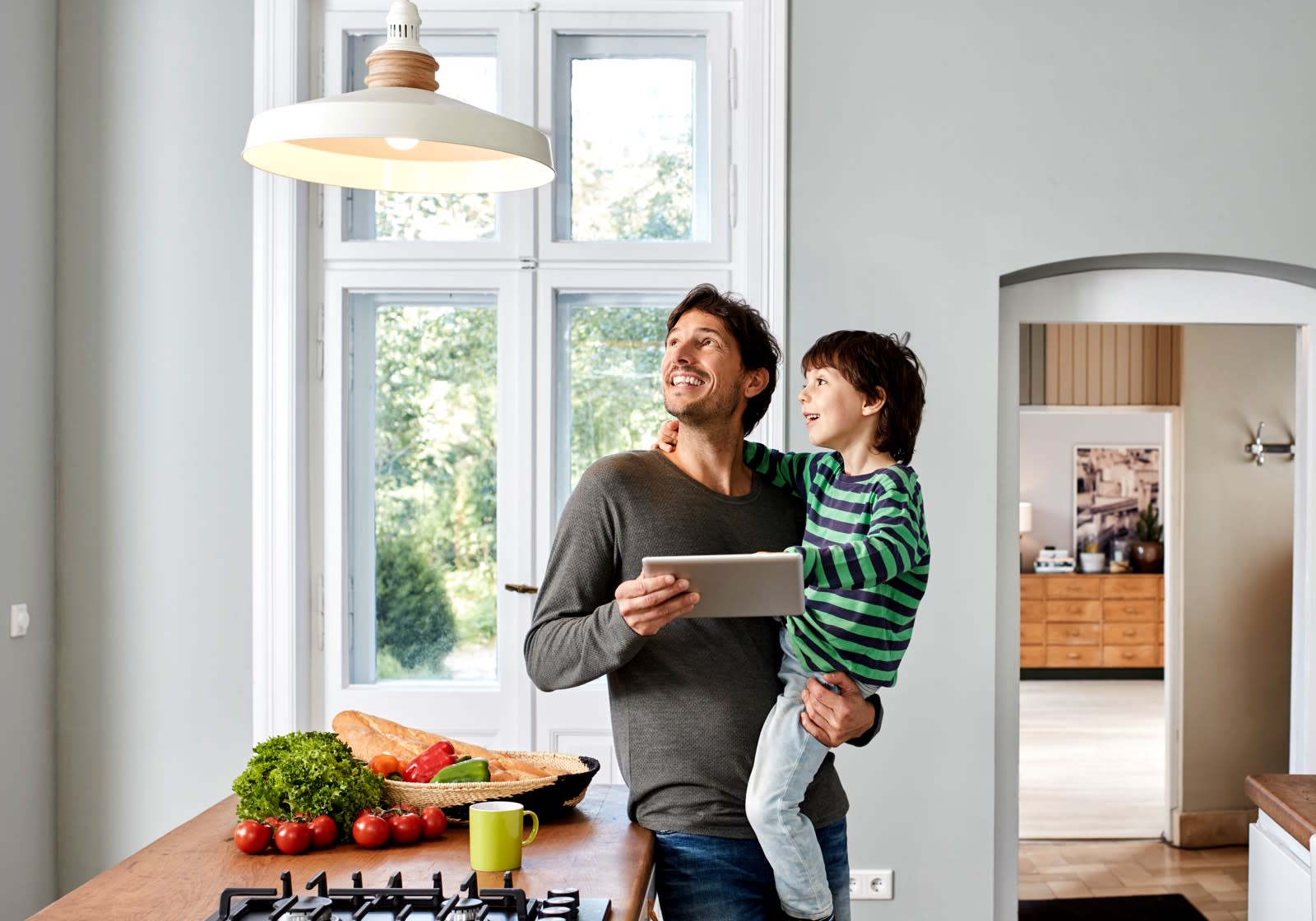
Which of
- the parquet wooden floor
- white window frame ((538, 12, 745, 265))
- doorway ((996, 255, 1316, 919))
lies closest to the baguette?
white window frame ((538, 12, 745, 265))

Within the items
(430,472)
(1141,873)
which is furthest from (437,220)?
(1141,873)

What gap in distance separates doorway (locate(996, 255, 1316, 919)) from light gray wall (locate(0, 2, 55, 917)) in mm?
2567

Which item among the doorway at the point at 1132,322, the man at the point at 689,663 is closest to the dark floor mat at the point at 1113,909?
the doorway at the point at 1132,322

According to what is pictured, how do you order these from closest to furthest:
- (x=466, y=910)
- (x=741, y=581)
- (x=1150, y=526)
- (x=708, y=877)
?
(x=466, y=910) → (x=741, y=581) → (x=708, y=877) → (x=1150, y=526)

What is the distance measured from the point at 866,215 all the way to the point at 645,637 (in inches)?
69.4

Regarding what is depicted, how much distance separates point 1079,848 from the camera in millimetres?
4254

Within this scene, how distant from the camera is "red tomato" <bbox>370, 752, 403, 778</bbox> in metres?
1.78

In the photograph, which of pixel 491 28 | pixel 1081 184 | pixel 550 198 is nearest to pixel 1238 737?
pixel 1081 184

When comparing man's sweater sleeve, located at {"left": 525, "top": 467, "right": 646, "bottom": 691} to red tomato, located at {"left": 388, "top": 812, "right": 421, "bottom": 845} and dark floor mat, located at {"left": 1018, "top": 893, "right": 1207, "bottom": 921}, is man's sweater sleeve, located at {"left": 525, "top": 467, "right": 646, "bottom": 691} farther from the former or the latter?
dark floor mat, located at {"left": 1018, "top": 893, "right": 1207, "bottom": 921}

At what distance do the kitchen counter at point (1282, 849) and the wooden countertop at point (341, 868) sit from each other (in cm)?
108

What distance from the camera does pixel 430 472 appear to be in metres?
3.17

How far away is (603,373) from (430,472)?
22.0 inches

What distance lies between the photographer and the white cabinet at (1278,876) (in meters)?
1.88

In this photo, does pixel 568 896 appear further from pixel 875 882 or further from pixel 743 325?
pixel 875 882
